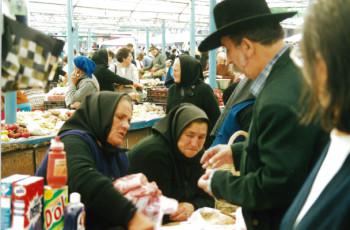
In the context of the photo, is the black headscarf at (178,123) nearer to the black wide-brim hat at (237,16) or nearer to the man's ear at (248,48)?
the black wide-brim hat at (237,16)

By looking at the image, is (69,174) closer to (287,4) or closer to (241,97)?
(241,97)

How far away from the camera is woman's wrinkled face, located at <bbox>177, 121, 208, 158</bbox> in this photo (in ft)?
11.0

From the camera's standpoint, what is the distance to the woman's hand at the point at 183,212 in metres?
2.97

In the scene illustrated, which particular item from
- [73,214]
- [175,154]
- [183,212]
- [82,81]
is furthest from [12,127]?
[73,214]

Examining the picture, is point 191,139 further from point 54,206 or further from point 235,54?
point 54,206

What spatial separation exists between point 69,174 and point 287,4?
19809 millimetres

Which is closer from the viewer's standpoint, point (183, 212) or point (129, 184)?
point (129, 184)

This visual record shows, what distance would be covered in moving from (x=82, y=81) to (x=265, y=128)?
493 cm

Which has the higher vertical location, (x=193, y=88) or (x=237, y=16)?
(x=237, y=16)

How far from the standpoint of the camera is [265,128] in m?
1.93

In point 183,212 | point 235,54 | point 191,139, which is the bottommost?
point 183,212

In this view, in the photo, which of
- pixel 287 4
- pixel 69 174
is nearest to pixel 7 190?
pixel 69 174

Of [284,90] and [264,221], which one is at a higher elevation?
[284,90]

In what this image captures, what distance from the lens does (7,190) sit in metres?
1.77
